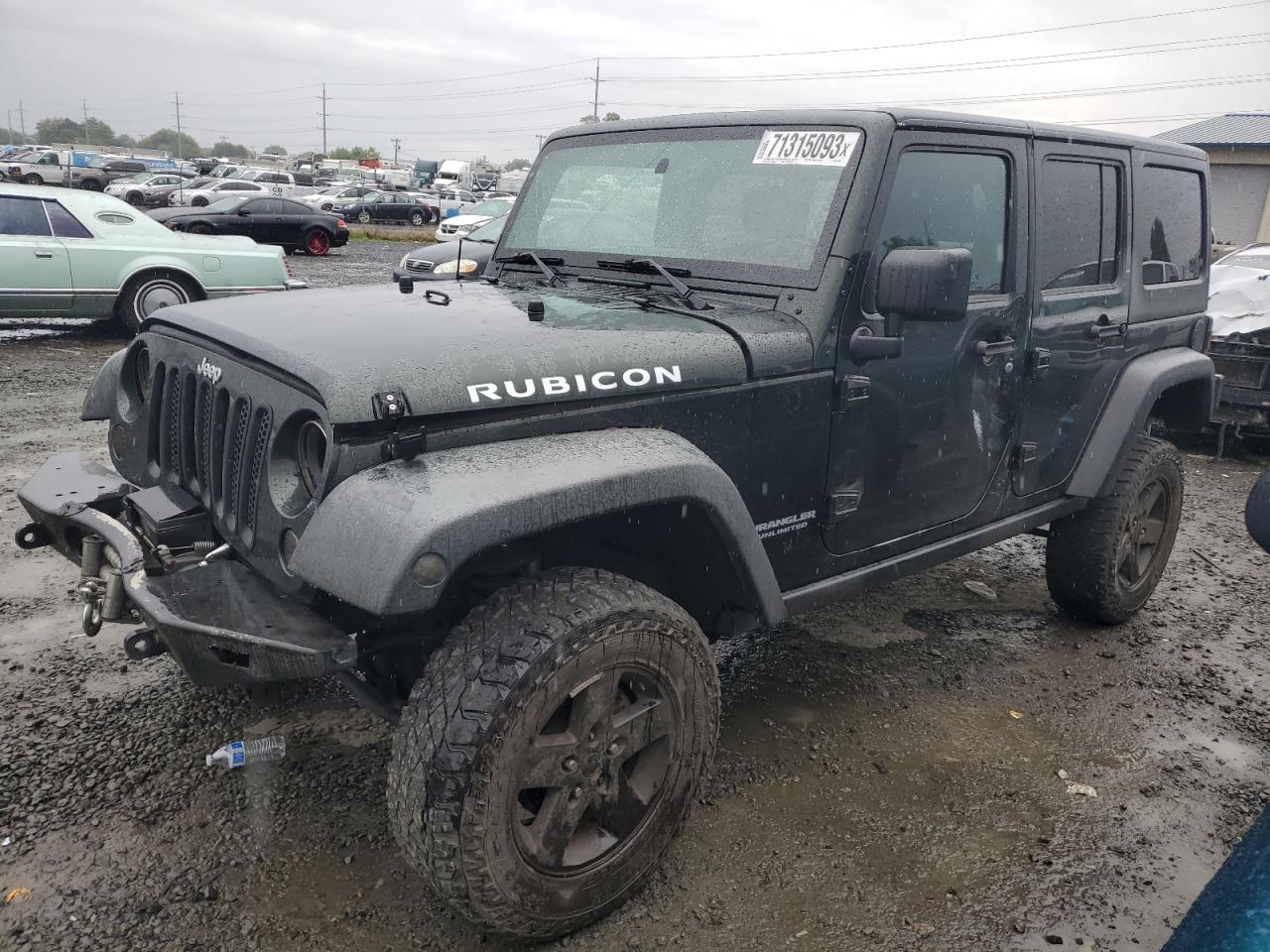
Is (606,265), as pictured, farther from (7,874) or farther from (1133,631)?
(1133,631)

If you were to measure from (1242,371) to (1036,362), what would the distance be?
5380 mm

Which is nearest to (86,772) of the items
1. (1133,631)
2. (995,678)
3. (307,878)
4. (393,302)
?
(307,878)

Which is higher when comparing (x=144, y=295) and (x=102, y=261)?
(x=102, y=261)

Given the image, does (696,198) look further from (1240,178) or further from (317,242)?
(1240,178)

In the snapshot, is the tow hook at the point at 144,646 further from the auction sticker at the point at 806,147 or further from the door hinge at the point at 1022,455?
the door hinge at the point at 1022,455

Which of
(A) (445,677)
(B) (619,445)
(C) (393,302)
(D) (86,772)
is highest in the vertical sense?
(C) (393,302)

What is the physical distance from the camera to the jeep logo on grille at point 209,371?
261cm

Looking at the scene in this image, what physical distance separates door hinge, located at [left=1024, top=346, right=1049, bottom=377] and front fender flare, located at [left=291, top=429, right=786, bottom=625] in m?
1.63

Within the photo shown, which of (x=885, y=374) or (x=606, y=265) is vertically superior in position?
(x=606, y=265)

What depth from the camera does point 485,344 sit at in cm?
247

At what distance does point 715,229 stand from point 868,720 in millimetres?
1836

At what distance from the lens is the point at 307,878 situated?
8.54 feet

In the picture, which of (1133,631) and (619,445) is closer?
(619,445)

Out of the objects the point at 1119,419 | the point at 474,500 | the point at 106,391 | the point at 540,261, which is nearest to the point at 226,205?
the point at 106,391
